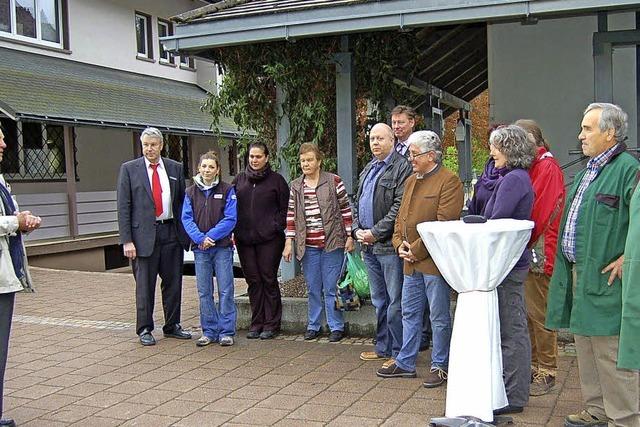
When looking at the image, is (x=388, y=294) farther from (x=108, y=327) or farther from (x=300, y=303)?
(x=108, y=327)

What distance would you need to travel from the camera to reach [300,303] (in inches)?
272

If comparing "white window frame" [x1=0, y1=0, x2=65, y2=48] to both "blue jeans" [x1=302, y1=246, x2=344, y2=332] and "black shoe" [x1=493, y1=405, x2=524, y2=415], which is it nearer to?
"blue jeans" [x1=302, y1=246, x2=344, y2=332]

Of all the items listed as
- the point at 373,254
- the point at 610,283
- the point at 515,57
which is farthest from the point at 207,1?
the point at 610,283

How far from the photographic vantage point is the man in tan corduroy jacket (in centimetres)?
495

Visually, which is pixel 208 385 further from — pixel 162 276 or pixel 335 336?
pixel 162 276

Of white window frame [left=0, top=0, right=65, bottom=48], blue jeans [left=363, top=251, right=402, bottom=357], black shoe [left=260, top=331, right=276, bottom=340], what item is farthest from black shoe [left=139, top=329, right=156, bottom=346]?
white window frame [left=0, top=0, right=65, bottom=48]

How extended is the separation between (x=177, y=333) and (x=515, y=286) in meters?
3.65

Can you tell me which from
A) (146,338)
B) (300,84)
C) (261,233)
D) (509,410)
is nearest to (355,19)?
(300,84)

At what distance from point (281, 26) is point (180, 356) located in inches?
122

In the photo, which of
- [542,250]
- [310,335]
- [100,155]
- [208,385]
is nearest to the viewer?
[542,250]

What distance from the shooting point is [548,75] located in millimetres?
9492

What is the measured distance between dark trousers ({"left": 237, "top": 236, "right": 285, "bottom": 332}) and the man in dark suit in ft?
2.08

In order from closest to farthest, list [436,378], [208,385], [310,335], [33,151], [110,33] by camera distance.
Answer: [436,378] < [208,385] < [310,335] < [33,151] < [110,33]

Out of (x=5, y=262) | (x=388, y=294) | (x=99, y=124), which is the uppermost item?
(x=99, y=124)
